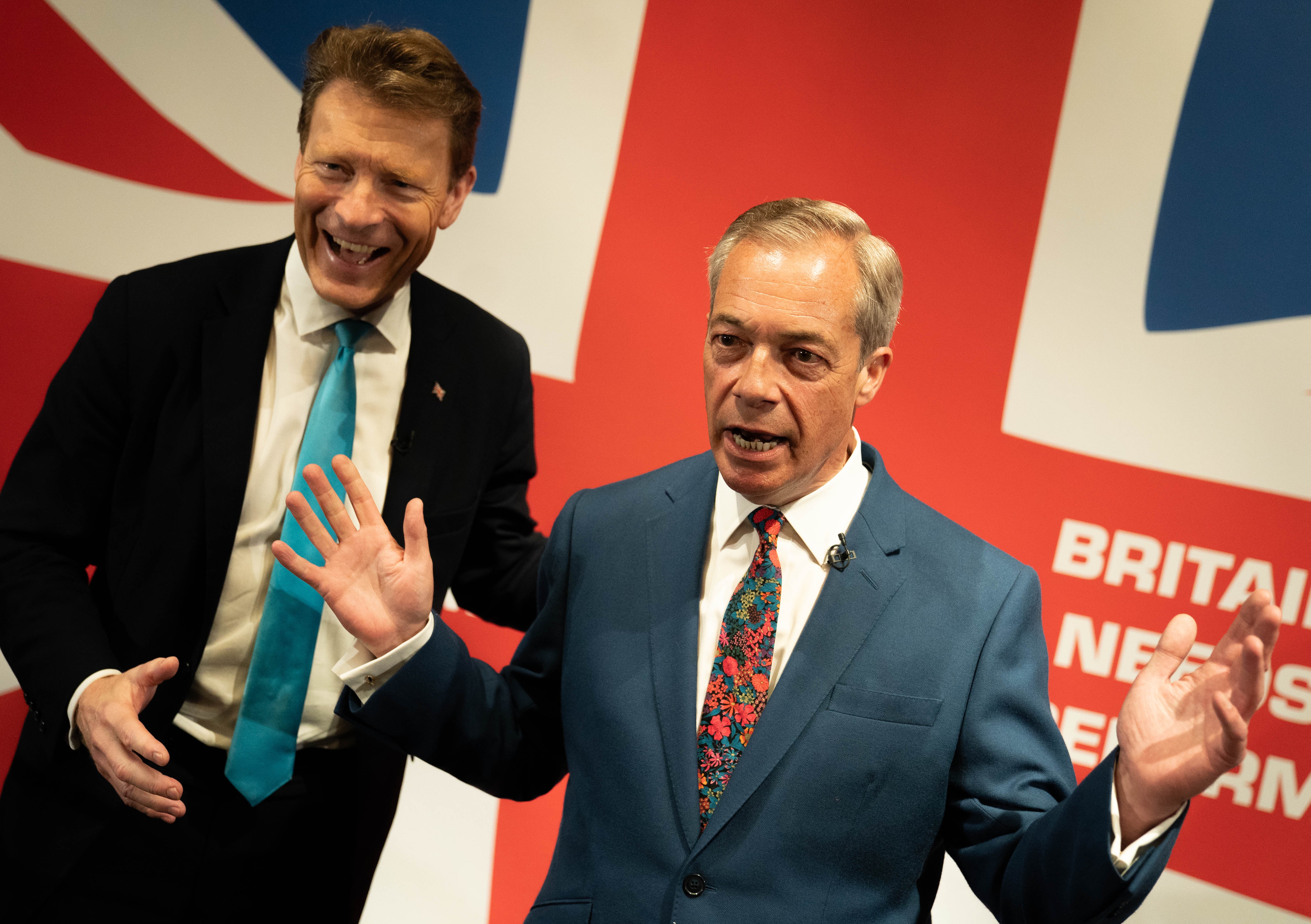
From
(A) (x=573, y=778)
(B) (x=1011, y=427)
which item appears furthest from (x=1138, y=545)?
(A) (x=573, y=778)

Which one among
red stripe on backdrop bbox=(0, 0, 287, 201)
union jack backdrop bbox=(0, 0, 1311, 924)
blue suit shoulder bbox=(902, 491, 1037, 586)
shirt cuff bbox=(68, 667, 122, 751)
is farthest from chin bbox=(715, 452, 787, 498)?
red stripe on backdrop bbox=(0, 0, 287, 201)

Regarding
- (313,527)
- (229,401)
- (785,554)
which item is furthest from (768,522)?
(229,401)

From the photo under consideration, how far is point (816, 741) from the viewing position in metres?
1.55

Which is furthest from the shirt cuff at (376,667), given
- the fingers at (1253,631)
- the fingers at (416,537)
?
the fingers at (1253,631)

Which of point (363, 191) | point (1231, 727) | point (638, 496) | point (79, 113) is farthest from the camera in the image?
point (79, 113)

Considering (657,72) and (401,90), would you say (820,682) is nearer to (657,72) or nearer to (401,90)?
(401,90)

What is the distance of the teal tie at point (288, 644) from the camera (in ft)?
6.36

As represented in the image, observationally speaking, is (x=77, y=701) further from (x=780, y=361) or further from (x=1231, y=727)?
(x=1231, y=727)

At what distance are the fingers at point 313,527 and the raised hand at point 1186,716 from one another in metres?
1.14

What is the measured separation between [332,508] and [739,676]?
26.3 inches

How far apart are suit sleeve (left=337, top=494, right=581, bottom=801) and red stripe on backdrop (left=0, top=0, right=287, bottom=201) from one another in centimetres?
182

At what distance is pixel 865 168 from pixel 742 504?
1407 millimetres

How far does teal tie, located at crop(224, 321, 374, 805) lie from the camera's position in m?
1.94

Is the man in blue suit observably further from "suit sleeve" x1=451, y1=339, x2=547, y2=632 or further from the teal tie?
"suit sleeve" x1=451, y1=339, x2=547, y2=632
